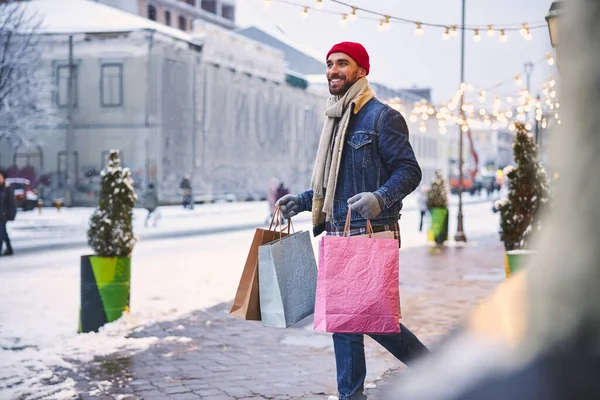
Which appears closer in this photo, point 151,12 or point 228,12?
point 151,12

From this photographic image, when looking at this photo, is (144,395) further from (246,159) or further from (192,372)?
(246,159)

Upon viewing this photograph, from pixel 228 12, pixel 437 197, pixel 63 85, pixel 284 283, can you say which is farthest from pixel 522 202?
pixel 228 12

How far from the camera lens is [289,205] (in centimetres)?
446

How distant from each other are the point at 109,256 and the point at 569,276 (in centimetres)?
A: 763

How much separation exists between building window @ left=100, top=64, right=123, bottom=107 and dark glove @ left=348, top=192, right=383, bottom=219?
35.8m

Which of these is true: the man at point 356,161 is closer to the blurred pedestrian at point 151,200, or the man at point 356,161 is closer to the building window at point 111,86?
the blurred pedestrian at point 151,200

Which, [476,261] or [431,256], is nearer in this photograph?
[476,261]

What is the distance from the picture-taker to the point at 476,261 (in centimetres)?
1633

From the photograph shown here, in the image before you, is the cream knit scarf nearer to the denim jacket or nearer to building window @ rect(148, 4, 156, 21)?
the denim jacket

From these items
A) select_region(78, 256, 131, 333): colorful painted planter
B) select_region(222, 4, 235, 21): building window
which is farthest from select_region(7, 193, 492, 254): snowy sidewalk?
select_region(222, 4, 235, 21): building window

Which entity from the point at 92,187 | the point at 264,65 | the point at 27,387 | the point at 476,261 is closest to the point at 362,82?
the point at 27,387

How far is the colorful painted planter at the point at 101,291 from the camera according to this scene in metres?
8.01

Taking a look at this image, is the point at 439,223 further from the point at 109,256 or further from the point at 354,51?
the point at 354,51

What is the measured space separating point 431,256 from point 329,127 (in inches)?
527
